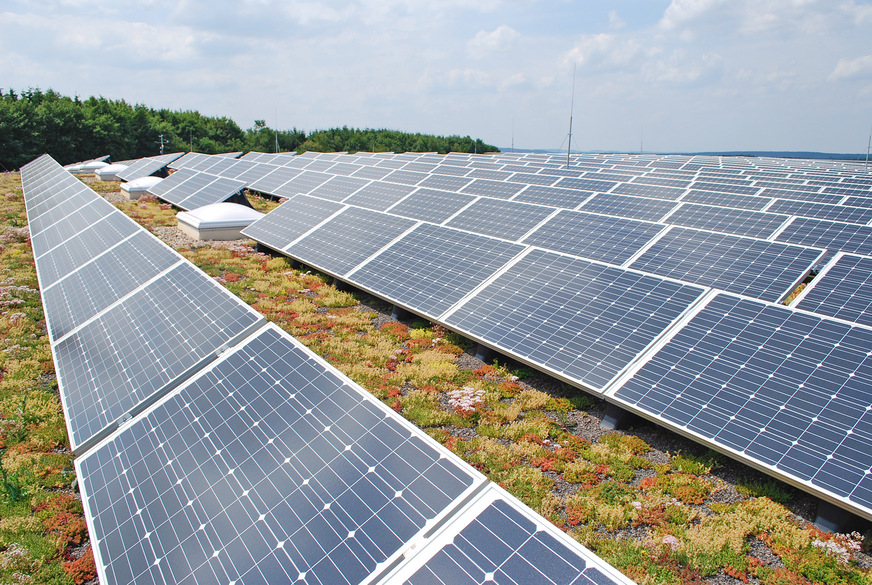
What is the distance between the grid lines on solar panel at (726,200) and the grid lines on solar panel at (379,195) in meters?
12.5

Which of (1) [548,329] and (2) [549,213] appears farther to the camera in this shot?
(2) [549,213]

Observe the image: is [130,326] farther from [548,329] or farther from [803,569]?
[803,569]

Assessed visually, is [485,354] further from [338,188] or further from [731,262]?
[338,188]

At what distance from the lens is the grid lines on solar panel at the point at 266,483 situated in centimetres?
493

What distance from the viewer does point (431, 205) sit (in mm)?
20250

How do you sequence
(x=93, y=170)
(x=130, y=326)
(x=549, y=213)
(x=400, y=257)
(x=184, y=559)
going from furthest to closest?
1. (x=93, y=170)
2. (x=549, y=213)
3. (x=400, y=257)
4. (x=130, y=326)
5. (x=184, y=559)

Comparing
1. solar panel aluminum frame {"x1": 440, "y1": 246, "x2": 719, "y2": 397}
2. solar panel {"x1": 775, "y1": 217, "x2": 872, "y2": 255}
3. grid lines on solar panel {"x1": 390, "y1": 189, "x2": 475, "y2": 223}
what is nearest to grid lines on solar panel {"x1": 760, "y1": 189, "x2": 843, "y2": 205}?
solar panel {"x1": 775, "y1": 217, "x2": 872, "y2": 255}

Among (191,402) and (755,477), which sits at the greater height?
(191,402)

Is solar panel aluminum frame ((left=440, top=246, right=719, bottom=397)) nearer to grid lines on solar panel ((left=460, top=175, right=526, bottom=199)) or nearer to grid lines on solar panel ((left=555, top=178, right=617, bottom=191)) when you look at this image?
grid lines on solar panel ((left=460, top=175, right=526, bottom=199))

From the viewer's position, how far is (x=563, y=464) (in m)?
8.95

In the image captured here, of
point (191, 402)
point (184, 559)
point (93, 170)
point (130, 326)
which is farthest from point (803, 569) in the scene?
point (93, 170)

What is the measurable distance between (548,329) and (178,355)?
7.28 meters

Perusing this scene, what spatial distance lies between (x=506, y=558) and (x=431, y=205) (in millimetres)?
16863

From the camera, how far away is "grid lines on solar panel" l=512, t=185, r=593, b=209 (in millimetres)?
20128
